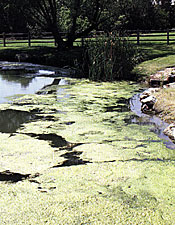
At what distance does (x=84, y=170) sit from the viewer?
11.1 feet

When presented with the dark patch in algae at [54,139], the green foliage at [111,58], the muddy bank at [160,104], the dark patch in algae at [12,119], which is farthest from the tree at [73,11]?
the dark patch in algae at [54,139]

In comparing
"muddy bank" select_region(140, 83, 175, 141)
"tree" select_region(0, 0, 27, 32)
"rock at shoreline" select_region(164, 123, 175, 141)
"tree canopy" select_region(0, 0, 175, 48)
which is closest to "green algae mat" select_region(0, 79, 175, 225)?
"rock at shoreline" select_region(164, 123, 175, 141)

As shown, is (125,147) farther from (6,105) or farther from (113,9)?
(113,9)

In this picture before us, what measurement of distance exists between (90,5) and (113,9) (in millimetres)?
1020

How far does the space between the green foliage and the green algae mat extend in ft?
10.1

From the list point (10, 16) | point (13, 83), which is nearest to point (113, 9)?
point (13, 83)

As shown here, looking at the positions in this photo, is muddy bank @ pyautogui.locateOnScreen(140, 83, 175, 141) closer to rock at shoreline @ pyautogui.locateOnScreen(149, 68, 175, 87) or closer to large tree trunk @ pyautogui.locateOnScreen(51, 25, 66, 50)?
rock at shoreline @ pyautogui.locateOnScreen(149, 68, 175, 87)

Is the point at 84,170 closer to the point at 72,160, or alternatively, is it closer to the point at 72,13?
the point at 72,160

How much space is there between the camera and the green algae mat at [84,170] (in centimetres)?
260

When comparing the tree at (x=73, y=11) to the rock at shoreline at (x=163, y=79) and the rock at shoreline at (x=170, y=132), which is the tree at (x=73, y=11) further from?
the rock at shoreline at (x=170, y=132)

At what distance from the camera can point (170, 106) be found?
542 cm

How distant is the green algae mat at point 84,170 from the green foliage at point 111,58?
309cm

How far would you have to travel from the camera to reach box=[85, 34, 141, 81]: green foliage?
8.59m

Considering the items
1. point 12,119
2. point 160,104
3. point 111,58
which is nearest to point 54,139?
point 12,119
